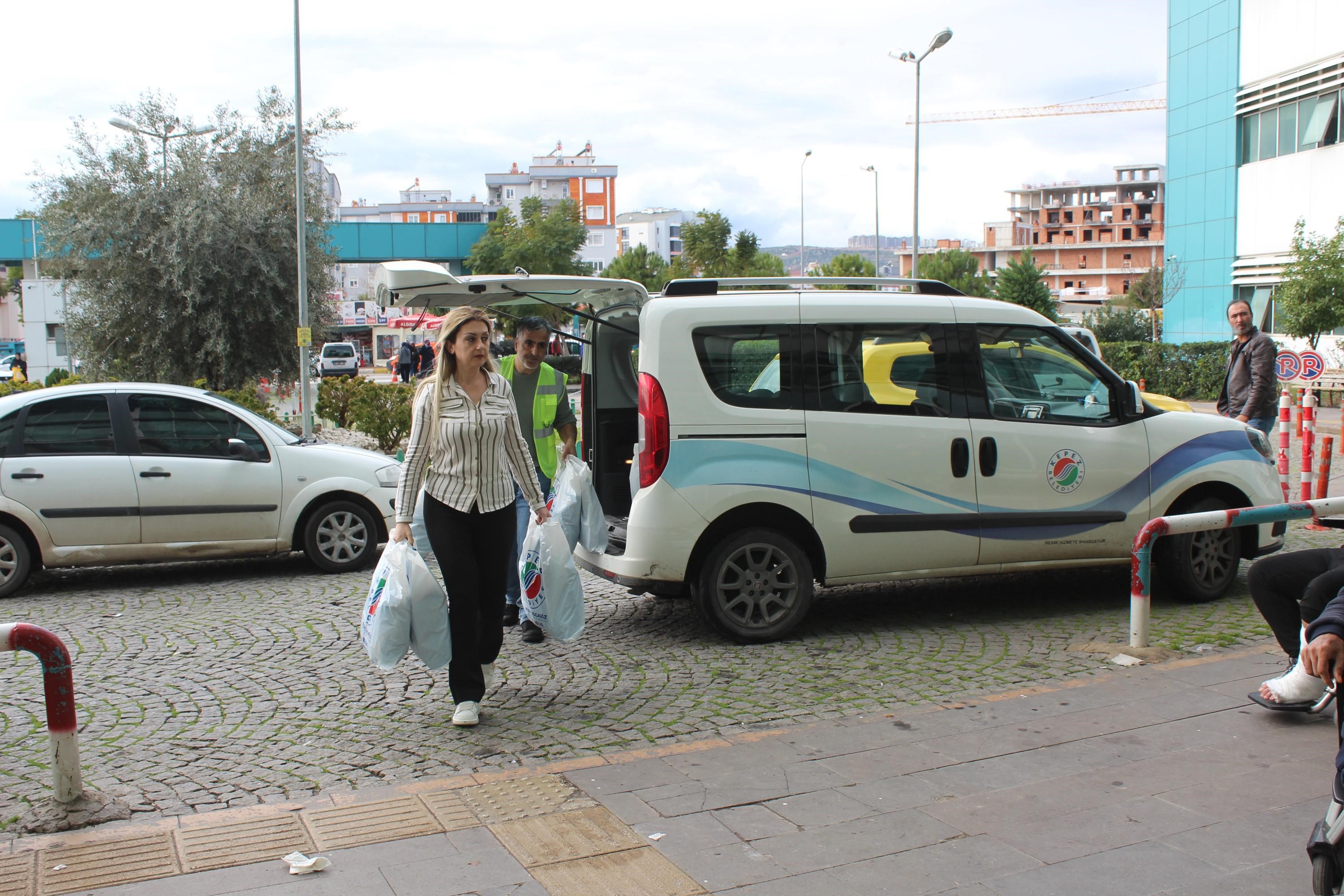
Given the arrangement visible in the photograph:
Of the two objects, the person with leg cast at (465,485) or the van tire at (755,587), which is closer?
the person with leg cast at (465,485)

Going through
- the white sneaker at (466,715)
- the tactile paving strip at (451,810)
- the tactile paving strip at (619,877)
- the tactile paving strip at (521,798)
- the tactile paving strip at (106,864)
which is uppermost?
the white sneaker at (466,715)

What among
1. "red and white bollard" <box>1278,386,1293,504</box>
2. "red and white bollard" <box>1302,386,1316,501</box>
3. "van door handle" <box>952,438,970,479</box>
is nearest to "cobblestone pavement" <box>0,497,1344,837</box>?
"van door handle" <box>952,438,970,479</box>

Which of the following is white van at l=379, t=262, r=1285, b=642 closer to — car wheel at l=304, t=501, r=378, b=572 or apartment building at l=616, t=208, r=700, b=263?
car wheel at l=304, t=501, r=378, b=572

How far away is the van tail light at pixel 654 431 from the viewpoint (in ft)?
20.3

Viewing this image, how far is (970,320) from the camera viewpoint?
682 cm

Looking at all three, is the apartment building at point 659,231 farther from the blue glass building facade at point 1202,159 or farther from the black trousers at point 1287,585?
the black trousers at point 1287,585

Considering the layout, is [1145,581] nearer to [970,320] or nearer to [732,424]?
[970,320]

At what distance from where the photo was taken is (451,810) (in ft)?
13.7

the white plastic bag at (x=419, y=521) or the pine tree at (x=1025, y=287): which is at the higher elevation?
the pine tree at (x=1025, y=287)

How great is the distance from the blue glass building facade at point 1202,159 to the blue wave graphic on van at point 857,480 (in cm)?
3636

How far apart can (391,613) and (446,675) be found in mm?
1134

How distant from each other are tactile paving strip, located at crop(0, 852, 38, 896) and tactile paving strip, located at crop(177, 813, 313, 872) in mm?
448

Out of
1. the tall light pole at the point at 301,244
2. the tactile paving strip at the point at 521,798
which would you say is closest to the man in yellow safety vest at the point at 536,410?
the tactile paving strip at the point at 521,798

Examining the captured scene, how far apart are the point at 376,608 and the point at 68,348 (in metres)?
19.7
